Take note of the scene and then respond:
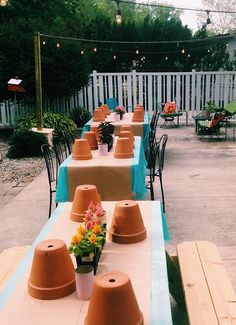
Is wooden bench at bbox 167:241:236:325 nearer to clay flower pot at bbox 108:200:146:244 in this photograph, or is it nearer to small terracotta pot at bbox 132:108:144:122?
clay flower pot at bbox 108:200:146:244

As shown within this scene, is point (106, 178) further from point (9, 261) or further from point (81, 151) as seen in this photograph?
point (9, 261)

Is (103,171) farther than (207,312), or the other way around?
(103,171)

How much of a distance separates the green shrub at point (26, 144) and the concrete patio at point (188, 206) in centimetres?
171

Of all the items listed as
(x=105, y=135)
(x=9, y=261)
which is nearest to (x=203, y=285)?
(x=9, y=261)

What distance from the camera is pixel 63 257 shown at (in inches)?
71.9

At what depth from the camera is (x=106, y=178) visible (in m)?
4.45

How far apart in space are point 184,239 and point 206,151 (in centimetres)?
525

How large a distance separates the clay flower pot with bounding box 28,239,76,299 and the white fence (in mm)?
12315

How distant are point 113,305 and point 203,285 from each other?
3.75 ft

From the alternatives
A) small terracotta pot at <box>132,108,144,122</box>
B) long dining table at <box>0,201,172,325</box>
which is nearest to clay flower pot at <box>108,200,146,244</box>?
long dining table at <box>0,201,172,325</box>

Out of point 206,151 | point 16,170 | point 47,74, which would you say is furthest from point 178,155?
point 47,74

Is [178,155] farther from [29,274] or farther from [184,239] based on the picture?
[29,274]

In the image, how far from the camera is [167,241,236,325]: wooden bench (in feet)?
7.02

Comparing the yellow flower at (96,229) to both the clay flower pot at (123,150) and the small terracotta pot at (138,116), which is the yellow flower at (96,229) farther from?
the small terracotta pot at (138,116)
